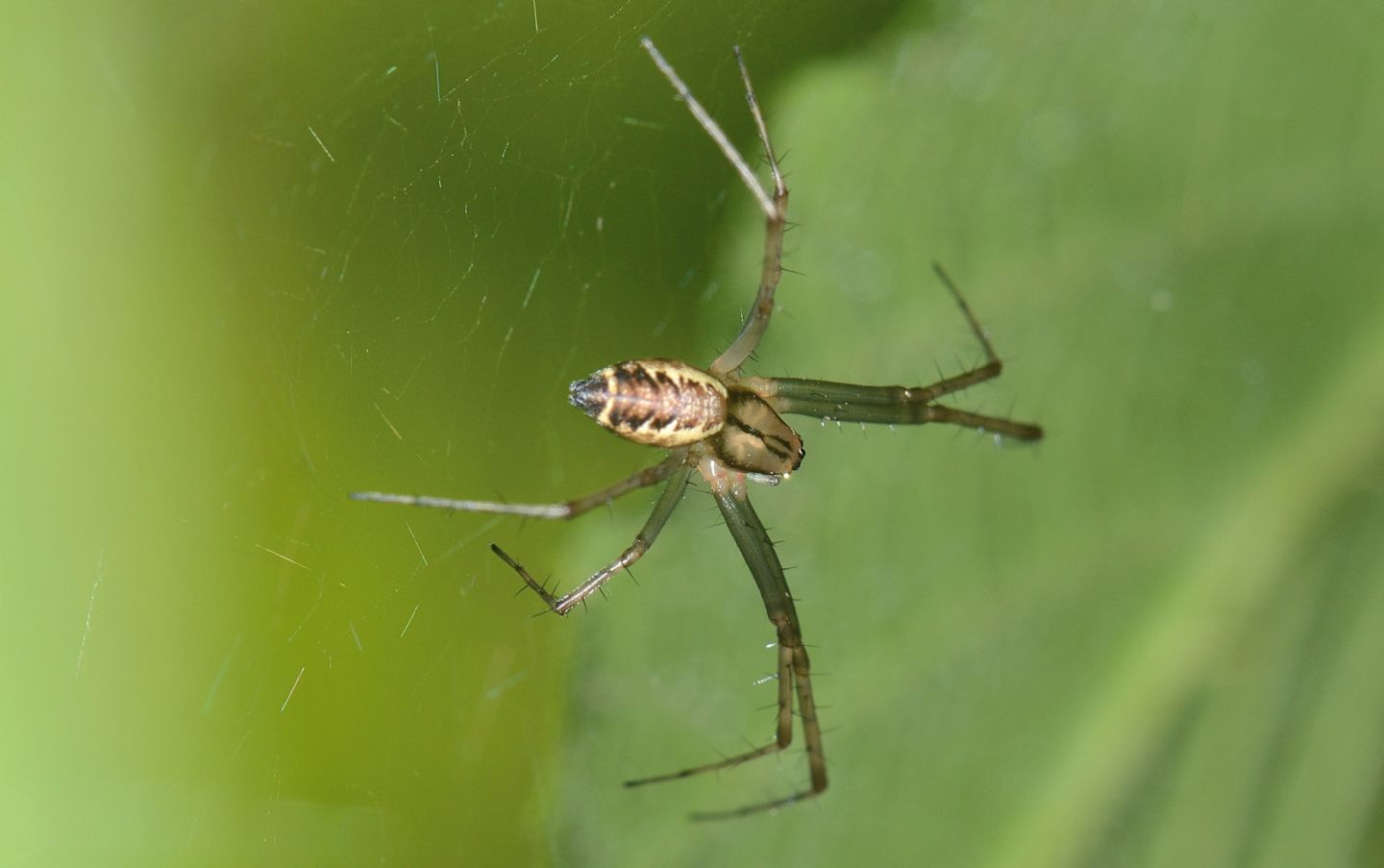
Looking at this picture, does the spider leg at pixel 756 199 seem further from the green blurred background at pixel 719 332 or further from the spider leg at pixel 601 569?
the spider leg at pixel 601 569

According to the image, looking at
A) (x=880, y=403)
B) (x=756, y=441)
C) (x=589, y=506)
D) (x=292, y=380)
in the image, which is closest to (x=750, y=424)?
(x=756, y=441)

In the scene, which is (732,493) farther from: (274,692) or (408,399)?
(274,692)

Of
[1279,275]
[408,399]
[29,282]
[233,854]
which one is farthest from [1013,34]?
[233,854]

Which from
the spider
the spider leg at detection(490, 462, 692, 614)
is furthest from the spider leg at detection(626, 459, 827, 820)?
the spider leg at detection(490, 462, 692, 614)

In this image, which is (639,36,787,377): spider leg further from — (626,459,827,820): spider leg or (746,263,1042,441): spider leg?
(626,459,827,820): spider leg

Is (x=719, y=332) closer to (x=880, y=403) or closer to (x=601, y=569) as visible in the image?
(x=880, y=403)
